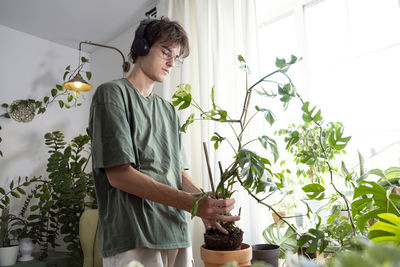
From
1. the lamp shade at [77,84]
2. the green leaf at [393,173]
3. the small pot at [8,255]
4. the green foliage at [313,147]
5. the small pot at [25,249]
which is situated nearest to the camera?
the green leaf at [393,173]

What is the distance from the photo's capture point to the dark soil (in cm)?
97

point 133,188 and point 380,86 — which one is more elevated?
point 380,86

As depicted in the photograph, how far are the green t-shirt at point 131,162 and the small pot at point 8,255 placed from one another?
183 cm

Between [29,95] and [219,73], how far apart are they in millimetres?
2417

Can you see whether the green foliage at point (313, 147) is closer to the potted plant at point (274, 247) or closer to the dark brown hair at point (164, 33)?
the potted plant at point (274, 247)

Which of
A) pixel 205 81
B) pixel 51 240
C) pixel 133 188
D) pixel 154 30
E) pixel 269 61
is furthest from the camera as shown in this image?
pixel 51 240

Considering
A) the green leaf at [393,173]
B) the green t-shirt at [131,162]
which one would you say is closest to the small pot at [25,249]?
the green t-shirt at [131,162]

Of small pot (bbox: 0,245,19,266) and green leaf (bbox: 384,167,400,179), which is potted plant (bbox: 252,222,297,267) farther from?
small pot (bbox: 0,245,19,266)

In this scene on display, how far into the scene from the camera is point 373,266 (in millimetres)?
225

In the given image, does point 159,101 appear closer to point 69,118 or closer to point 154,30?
point 154,30

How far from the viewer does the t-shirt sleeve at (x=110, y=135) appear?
1.03m

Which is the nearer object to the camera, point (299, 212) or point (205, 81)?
point (299, 212)

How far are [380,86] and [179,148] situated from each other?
130cm

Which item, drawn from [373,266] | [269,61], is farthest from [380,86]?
[373,266]
